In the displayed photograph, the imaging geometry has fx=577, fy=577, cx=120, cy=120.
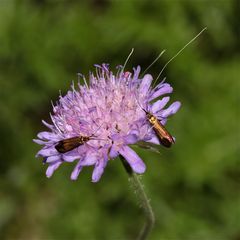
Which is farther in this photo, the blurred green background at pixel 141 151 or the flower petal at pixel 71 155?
the blurred green background at pixel 141 151

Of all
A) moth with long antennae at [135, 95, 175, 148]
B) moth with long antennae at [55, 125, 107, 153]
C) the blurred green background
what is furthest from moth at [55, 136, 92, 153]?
the blurred green background

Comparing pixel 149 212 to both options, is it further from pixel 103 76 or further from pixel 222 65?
pixel 222 65

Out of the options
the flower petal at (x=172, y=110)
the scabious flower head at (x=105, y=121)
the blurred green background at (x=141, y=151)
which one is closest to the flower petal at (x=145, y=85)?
the scabious flower head at (x=105, y=121)

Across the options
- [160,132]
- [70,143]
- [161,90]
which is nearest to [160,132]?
[160,132]

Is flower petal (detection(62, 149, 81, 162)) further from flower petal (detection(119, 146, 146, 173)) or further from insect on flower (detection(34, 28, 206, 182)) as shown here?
flower petal (detection(119, 146, 146, 173))

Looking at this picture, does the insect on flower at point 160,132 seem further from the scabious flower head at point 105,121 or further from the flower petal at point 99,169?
the flower petal at point 99,169

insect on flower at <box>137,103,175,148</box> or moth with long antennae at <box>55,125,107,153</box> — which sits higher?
moth with long antennae at <box>55,125,107,153</box>

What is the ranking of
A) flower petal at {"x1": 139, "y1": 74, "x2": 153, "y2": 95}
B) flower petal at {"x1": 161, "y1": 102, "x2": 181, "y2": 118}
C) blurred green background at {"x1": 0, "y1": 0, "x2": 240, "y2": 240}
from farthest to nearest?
1. blurred green background at {"x1": 0, "y1": 0, "x2": 240, "y2": 240}
2. flower petal at {"x1": 139, "y1": 74, "x2": 153, "y2": 95}
3. flower petal at {"x1": 161, "y1": 102, "x2": 181, "y2": 118}

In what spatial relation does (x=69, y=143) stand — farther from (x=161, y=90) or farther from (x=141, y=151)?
(x=141, y=151)
